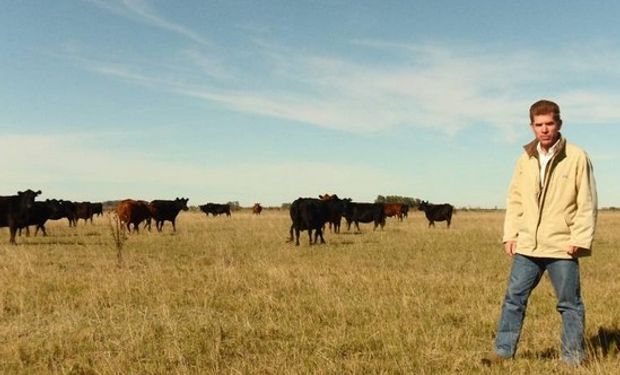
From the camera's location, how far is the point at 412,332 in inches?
237

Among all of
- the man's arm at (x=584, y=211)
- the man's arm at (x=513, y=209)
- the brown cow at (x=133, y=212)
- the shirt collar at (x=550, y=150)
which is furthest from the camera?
the brown cow at (x=133, y=212)

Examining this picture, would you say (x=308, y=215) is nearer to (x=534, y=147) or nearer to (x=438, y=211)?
(x=534, y=147)

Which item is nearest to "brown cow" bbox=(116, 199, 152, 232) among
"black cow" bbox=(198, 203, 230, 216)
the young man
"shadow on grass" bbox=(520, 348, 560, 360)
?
"shadow on grass" bbox=(520, 348, 560, 360)

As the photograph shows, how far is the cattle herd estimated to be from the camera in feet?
68.0

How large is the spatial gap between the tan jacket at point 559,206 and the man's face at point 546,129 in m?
0.09

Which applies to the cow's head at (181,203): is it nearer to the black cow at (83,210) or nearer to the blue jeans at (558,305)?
the black cow at (83,210)

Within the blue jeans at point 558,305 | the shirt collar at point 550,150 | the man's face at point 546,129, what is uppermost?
the man's face at point 546,129

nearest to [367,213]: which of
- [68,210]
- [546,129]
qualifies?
[68,210]

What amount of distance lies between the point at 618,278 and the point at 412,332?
759 centimetres

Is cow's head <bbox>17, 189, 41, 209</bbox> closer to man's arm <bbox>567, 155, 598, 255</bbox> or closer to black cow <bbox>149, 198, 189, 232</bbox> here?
black cow <bbox>149, 198, 189, 232</bbox>

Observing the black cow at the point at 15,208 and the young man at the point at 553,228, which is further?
the black cow at the point at 15,208

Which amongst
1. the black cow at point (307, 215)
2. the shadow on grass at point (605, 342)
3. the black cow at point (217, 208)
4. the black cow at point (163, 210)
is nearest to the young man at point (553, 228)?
the shadow on grass at point (605, 342)

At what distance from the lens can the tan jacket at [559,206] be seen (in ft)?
14.3

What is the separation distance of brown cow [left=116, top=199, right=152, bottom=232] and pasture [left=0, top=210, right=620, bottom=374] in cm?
1487
